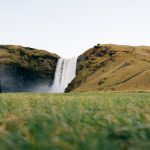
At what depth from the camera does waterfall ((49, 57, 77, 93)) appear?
13623 centimetres

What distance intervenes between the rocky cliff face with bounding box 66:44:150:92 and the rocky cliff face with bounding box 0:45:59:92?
12.6 m

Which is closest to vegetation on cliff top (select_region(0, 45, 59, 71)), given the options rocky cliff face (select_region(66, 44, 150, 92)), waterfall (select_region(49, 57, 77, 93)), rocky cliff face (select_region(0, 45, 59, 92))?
rocky cliff face (select_region(0, 45, 59, 92))

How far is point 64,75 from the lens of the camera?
137 m

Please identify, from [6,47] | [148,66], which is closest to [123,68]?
[148,66]

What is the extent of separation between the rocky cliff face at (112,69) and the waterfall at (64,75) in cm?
215

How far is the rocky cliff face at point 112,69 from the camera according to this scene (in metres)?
104

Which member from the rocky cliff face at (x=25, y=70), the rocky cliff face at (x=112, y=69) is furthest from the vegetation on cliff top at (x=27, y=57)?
the rocky cliff face at (x=112, y=69)

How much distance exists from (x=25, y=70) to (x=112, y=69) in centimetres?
Answer: 3445

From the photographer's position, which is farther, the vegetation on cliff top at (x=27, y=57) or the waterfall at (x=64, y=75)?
the vegetation on cliff top at (x=27, y=57)

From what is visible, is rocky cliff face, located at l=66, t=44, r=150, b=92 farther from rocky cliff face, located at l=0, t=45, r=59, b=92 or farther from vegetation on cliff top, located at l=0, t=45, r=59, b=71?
rocky cliff face, located at l=0, t=45, r=59, b=92

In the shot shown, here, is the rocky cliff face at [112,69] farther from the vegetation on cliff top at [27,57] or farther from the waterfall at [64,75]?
the vegetation on cliff top at [27,57]

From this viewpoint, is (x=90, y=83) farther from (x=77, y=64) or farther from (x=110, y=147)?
(x=110, y=147)

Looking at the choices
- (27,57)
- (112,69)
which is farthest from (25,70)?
(112,69)

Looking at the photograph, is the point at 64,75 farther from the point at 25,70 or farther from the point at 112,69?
the point at 112,69
